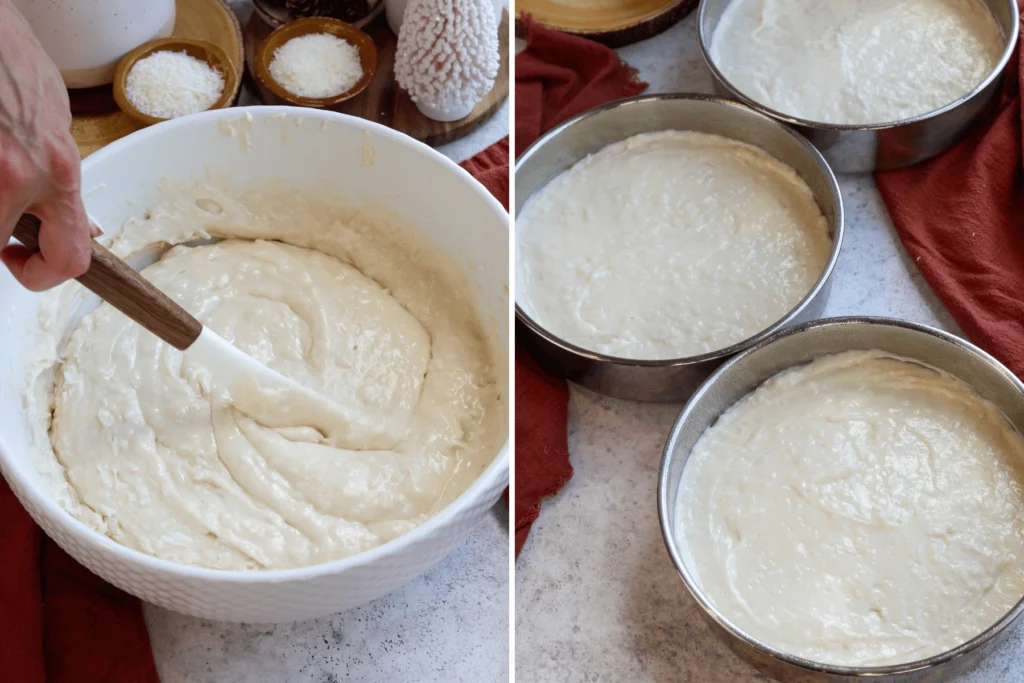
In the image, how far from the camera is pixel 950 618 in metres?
1.14

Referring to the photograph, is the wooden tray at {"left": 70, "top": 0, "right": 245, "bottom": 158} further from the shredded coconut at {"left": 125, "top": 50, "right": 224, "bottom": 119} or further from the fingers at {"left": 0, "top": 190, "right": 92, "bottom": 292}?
the fingers at {"left": 0, "top": 190, "right": 92, "bottom": 292}

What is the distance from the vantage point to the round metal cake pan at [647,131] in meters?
1.30

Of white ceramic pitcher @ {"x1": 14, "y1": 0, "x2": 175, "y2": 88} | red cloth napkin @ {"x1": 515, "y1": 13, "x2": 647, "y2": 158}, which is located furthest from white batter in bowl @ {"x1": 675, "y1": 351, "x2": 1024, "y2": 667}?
white ceramic pitcher @ {"x1": 14, "y1": 0, "x2": 175, "y2": 88}

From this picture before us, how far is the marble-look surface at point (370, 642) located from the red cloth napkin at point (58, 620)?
4 cm

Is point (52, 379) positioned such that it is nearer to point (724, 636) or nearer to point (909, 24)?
point (724, 636)

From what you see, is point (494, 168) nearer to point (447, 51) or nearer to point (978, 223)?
point (447, 51)

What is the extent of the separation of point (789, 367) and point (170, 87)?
88 centimetres

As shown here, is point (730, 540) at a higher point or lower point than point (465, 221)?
lower

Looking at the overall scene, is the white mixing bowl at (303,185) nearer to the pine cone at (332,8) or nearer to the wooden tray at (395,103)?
the wooden tray at (395,103)

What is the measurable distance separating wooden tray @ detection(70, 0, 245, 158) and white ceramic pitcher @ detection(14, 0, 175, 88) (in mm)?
25

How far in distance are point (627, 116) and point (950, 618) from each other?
0.81 m

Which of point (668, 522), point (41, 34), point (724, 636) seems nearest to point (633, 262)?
point (668, 522)

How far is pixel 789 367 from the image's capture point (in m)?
1.36

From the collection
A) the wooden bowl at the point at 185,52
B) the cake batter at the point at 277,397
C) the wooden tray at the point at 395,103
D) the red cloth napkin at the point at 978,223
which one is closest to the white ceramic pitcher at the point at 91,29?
the wooden bowl at the point at 185,52
